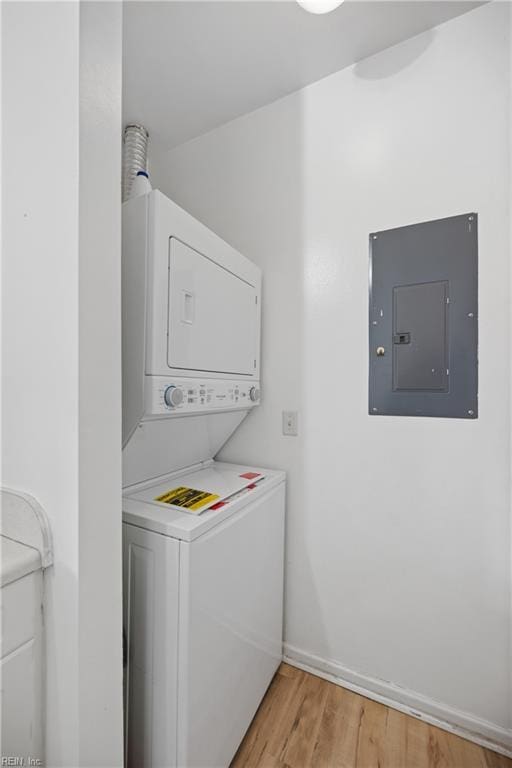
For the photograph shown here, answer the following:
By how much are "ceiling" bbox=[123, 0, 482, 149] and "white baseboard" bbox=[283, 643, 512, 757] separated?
9.77 ft

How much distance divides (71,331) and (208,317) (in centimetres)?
Result: 69

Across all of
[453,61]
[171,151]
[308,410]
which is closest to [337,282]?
[308,410]

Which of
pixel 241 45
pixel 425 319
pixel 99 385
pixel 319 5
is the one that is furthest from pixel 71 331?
pixel 241 45

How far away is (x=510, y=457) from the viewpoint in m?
1.41

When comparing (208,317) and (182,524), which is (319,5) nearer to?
(208,317)

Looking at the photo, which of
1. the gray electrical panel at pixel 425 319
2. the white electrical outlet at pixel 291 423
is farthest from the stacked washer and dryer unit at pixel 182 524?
the gray electrical panel at pixel 425 319

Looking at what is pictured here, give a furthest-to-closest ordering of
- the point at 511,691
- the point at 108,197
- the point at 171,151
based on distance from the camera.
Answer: the point at 171,151, the point at 511,691, the point at 108,197

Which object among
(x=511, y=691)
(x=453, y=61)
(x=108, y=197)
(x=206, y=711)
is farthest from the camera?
(x=453, y=61)

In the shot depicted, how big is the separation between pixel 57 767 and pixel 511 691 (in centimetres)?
164

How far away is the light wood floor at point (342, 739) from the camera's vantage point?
4.50 feet

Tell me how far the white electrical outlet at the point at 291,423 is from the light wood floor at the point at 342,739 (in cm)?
125

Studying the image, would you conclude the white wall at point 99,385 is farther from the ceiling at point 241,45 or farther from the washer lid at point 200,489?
the ceiling at point 241,45

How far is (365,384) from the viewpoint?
5.56ft

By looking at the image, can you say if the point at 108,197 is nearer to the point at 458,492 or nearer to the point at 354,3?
the point at 354,3
